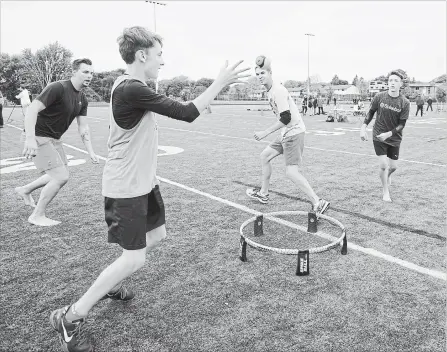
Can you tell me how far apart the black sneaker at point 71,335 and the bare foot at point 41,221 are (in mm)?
3085

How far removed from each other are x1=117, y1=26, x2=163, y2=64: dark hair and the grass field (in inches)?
84.5

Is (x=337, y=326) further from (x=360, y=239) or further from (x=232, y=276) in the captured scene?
(x=360, y=239)

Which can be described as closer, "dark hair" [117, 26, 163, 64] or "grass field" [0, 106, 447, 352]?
"dark hair" [117, 26, 163, 64]

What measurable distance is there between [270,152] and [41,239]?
380cm

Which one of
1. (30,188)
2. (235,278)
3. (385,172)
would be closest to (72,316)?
(235,278)

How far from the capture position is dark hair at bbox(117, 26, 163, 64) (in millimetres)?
2820

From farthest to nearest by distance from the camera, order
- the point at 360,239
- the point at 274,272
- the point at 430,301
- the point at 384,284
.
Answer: the point at 360,239 → the point at 274,272 → the point at 384,284 → the point at 430,301

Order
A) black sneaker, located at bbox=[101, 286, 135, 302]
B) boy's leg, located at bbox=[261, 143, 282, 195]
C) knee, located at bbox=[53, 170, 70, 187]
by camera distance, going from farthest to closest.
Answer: boy's leg, located at bbox=[261, 143, 282, 195] → knee, located at bbox=[53, 170, 70, 187] → black sneaker, located at bbox=[101, 286, 135, 302]

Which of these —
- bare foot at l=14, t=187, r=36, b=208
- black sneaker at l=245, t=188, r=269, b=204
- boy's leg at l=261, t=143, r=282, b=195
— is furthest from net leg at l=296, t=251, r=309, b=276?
bare foot at l=14, t=187, r=36, b=208

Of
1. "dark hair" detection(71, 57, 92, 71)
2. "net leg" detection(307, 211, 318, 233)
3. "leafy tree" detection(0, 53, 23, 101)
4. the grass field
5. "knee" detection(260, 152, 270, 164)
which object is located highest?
"leafy tree" detection(0, 53, 23, 101)

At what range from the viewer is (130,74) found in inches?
115

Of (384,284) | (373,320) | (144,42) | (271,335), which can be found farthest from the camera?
(384,284)

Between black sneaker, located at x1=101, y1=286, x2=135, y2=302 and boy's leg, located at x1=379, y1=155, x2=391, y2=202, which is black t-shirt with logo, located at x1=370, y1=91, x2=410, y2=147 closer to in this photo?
boy's leg, located at x1=379, y1=155, x2=391, y2=202

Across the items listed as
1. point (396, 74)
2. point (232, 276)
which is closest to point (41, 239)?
point (232, 276)
